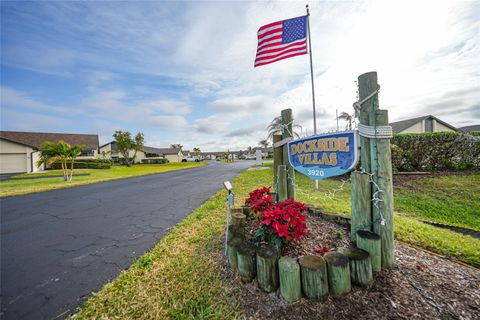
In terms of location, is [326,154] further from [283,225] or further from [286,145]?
[283,225]

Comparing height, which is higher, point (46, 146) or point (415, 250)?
point (46, 146)

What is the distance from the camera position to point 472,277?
1.86 metres

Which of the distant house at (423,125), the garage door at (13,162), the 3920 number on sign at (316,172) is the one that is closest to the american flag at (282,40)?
the 3920 number on sign at (316,172)

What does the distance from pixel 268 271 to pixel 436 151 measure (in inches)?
403

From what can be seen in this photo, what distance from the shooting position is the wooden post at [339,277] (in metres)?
1.68

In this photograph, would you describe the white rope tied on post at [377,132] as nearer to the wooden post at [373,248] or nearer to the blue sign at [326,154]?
the blue sign at [326,154]

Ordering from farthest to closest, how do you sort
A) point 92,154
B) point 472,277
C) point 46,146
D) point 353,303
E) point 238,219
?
point 92,154
point 46,146
point 238,219
point 472,277
point 353,303

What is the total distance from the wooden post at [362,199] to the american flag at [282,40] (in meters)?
3.76

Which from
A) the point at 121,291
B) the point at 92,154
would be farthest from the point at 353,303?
the point at 92,154

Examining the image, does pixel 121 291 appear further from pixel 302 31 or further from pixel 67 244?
pixel 302 31

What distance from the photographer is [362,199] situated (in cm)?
206

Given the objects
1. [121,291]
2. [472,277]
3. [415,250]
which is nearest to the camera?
[472,277]

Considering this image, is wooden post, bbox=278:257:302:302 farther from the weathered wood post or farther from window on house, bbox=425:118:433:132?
window on house, bbox=425:118:433:132

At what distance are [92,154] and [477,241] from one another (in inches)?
1801
